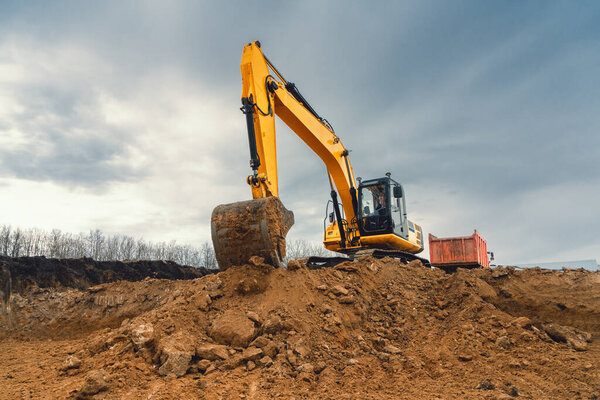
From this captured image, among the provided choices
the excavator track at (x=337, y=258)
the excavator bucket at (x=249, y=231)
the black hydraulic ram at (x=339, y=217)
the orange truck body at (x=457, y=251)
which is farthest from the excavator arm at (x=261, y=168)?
the orange truck body at (x=457, y=251)

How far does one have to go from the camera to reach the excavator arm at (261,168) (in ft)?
19.7

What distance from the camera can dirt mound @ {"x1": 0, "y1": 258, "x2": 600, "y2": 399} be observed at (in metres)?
4.20

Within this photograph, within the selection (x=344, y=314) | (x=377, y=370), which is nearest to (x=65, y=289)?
(x=344, y=314)

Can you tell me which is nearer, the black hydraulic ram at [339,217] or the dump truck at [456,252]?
the black hydraulic ram at [339,217]

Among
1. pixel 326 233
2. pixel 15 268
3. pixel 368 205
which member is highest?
pixel 368 205

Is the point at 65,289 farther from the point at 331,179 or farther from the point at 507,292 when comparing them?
the point at 507,292

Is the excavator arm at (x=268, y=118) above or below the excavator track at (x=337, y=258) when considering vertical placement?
above

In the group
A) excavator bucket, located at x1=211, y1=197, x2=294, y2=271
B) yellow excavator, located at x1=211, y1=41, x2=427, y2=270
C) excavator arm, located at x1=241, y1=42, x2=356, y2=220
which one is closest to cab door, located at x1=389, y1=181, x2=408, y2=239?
yellow excavator, located at x1=211, y1=41, x2=427, y2=270

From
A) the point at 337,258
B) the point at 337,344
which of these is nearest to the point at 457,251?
the point at 337,258

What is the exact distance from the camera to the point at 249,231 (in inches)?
236

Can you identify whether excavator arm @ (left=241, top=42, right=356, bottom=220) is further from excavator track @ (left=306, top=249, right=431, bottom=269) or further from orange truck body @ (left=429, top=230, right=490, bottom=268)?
orange truck body @ (left=429, top=230, right=490, bottom=268)

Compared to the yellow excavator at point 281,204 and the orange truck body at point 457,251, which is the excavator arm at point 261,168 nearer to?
the yellow excavator at point 281,204

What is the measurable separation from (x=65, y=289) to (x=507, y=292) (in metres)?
10.7

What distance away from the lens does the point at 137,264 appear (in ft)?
43.9
